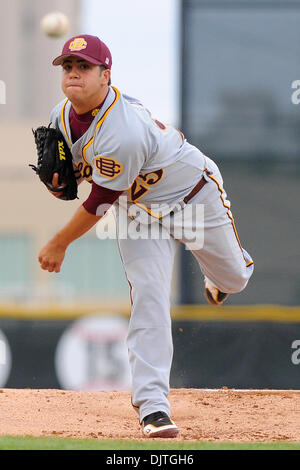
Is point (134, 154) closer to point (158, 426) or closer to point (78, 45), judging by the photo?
point (78, 45)

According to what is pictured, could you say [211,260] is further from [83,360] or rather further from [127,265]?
[83,360]

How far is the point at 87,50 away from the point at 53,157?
0.40 metres

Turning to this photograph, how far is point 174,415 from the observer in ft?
12.3

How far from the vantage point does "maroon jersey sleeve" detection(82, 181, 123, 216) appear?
3.01 metres

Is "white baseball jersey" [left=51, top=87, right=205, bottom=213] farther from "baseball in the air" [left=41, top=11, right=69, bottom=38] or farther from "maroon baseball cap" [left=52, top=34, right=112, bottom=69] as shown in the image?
"baseball in the air" [left=41, top=11, right=69, bottom=38]

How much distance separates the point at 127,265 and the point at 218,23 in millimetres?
2402

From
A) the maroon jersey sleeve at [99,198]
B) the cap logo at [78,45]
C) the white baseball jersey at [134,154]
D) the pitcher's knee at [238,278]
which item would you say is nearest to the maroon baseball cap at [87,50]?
the cap logo at [78,45]

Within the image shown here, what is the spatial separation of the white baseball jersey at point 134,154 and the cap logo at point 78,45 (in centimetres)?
19

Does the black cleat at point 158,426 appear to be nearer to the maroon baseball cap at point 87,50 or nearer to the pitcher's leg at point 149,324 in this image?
the pitcher's leg at point 149,324

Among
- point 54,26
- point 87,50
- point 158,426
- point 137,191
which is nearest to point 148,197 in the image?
point 137,191

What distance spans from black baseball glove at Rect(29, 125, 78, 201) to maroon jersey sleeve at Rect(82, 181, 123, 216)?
0.23m

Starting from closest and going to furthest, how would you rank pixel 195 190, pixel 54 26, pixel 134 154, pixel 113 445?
pixel 113 445 < pixel 134 154 < pixel 195 190 < pixel 54 26
